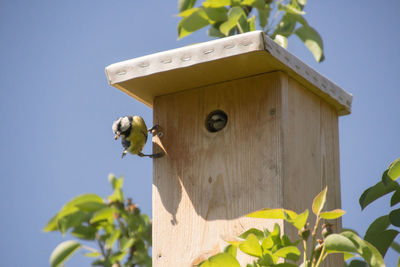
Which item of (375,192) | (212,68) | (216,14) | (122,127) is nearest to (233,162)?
(212,68)

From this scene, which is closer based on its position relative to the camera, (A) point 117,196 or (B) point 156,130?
(B) point 156,130

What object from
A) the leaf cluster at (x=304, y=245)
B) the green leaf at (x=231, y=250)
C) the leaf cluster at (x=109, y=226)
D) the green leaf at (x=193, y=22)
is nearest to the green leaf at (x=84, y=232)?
the leaf cluster at (x=109, y=226)

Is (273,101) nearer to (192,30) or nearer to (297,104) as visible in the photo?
(297,104)

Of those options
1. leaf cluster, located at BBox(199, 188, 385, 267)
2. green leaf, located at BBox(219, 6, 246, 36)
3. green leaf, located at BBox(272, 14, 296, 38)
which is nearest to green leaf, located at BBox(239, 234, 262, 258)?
leaf cluster, located at BBox(199, 188, 385, 267)

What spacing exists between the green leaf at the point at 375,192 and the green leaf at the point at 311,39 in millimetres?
1296

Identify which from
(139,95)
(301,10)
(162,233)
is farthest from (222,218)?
(301,10)

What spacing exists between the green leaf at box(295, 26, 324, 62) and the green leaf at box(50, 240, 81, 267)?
1.47m

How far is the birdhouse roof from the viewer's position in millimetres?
2639

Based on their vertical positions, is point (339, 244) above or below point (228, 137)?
below

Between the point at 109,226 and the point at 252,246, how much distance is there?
5.35ft

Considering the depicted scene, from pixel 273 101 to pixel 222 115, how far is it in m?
0.24

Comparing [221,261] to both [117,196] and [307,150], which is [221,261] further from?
[117,196]

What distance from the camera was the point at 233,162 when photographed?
279 centimetres

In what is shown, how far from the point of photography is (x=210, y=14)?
10.8 feet
